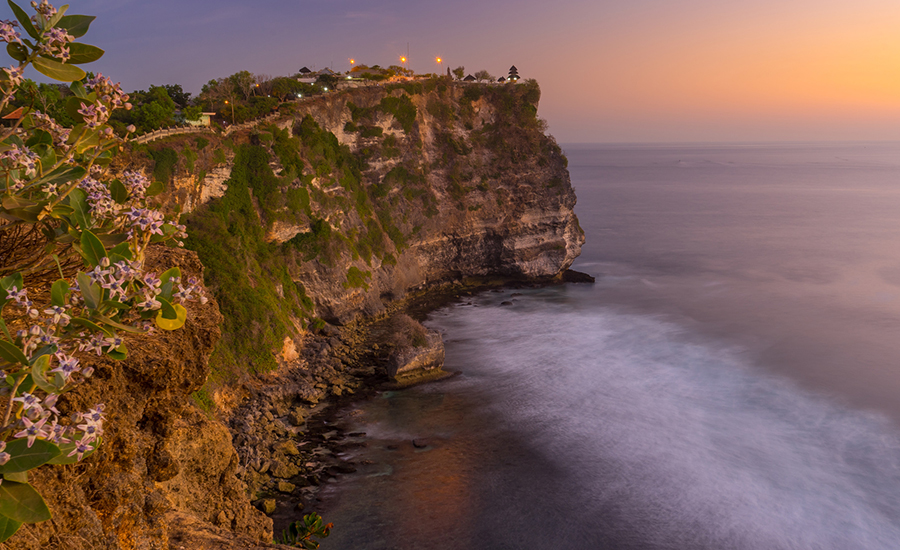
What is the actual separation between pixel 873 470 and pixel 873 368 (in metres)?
17.4

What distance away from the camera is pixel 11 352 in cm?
325

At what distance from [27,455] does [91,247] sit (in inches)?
60.4

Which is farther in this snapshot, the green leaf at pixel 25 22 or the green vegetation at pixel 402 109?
the green vegetation at pixel 402 109

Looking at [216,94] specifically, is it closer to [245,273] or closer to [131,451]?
[245,273]

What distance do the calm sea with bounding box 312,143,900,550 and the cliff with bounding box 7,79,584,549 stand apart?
16.1 feet

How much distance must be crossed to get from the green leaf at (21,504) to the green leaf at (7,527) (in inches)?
1.6

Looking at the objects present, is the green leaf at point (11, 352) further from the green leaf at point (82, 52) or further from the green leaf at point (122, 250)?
the green leaf at point (82, 52)

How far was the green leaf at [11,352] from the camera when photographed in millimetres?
3220

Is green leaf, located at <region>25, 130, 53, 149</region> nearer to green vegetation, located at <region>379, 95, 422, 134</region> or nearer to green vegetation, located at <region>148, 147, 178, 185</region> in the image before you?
green vegetation, located at <region>148, 147, 178, 185</region>

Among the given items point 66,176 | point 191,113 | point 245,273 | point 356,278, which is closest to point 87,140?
point 66,176

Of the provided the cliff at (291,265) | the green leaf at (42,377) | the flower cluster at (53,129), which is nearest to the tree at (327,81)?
the cliff at (291,265)

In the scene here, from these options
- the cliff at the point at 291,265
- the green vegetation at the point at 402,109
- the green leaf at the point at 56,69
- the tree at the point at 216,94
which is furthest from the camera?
the green vegetation at the point at 402,109

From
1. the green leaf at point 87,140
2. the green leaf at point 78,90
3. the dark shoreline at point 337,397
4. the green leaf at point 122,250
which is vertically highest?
the green leaf at point 78,90

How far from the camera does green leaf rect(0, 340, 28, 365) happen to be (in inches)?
127
